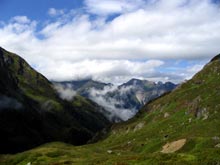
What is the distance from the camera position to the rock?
147 metres

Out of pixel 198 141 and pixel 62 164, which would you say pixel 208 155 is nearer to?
pixel 62 164

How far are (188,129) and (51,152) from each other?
7407cm

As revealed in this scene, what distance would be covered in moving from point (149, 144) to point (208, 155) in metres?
134

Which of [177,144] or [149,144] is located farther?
[149,144]

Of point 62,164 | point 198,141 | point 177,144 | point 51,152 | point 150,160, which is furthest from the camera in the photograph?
point 51,152

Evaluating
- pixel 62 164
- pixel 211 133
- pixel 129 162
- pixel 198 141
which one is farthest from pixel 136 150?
pixel 129 162

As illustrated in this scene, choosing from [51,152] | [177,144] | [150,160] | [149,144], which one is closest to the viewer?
[150,160]

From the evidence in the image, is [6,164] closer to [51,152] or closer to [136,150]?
[51,152]

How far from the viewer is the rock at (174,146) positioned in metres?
147

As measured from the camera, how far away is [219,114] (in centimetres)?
19888

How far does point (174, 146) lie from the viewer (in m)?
154

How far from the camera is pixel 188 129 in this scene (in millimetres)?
199750

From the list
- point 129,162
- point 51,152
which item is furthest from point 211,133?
point 129,162

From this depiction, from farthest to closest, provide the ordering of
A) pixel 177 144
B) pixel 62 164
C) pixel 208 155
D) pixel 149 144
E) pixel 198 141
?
pixel 149 144
pixel 177 144
pixel 198 141
pixel 62 164
pixel 208 155
